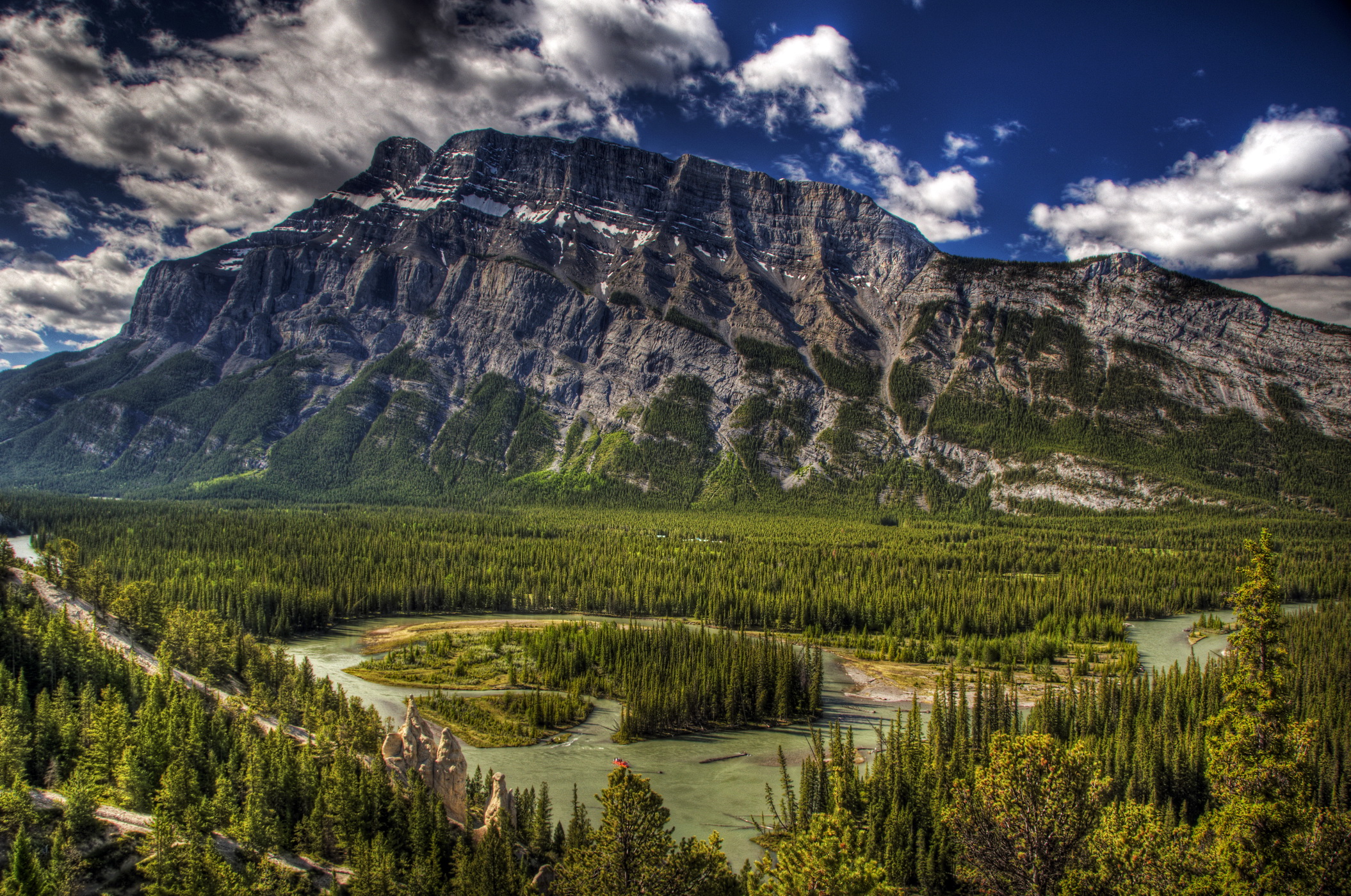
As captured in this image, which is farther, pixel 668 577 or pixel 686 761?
pixel 668 577

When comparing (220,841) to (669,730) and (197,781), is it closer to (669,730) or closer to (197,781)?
(197,781)

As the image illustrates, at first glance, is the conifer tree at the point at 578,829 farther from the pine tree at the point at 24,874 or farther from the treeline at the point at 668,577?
the treeline at the point at 668,577

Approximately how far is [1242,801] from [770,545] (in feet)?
504

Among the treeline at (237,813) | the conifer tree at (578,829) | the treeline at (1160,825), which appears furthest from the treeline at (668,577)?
the treeline at (1160,825)

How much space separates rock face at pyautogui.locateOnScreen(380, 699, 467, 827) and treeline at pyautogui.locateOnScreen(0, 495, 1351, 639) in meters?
59.6

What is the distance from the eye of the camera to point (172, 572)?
128250 mm

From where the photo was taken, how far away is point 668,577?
142m

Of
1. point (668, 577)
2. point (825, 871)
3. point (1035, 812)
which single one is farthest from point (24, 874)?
point (668, 577)

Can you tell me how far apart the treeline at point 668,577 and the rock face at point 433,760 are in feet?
195

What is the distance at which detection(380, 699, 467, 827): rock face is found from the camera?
50438mm

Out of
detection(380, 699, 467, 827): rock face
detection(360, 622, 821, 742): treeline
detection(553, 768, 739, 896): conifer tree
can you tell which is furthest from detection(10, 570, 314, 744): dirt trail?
detection(553, 768, 739, 896): conifer tree

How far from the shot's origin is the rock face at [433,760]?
50438 mm

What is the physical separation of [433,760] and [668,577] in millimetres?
92482

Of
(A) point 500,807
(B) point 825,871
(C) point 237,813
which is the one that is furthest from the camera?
(A) point 500,807
